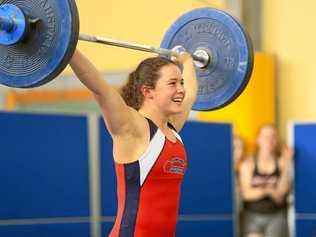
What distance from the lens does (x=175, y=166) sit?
2.68 metres

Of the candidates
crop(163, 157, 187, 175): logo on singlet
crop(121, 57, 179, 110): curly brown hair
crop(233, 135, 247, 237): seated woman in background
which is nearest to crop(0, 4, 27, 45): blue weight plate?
crop(121, 57, 179, 110): curly brown hair

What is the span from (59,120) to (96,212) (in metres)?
0.62

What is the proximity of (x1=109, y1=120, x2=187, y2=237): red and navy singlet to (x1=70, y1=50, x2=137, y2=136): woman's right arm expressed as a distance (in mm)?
122

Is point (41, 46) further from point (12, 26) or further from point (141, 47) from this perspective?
point (141, 47)

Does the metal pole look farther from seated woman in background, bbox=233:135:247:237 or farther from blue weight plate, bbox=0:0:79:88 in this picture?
seated woman in background, bbox=233:135:247:237

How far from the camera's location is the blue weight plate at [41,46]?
2451 mm

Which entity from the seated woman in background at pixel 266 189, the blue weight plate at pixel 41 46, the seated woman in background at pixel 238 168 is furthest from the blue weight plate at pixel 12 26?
the seated woman in background at pixel 238 168

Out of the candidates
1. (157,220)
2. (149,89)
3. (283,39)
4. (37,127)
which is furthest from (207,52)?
(283,39)

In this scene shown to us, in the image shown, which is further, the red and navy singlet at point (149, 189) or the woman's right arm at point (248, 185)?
the woman's right arm at point (248, 185)

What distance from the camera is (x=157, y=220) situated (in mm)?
2668

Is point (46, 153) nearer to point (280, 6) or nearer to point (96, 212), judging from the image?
point (96, 212)

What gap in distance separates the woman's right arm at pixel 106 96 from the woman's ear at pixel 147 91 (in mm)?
144

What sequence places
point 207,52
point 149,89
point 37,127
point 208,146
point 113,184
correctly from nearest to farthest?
point 149,89 → point 207,52 → point 37,127 → point 113,184 → point 208,146

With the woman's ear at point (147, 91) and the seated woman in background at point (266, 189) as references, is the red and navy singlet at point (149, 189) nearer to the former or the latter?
the woman's ear at point (147, 91)
